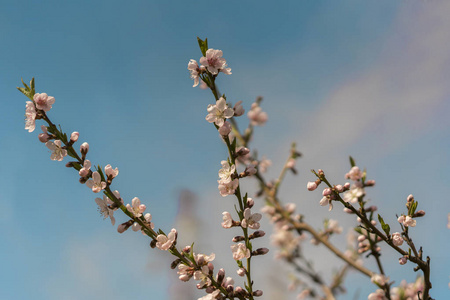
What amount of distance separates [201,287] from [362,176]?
171 centimetres

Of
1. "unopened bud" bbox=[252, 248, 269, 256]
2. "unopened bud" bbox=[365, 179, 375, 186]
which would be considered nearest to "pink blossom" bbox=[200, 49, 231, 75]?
"unopened bud" bbox=[252, 248, 269, 256]

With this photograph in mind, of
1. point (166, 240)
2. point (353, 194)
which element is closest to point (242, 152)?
point (166, 240)

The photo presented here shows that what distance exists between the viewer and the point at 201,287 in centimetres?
249

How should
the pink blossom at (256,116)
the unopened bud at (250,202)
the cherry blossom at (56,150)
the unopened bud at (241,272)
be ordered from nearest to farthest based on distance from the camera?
1. the unopened bud at (241,272)
2. the unopened bud at (250,202)
3. the cherry blossom at (56,150)
4. the pink blossom at (256,116)

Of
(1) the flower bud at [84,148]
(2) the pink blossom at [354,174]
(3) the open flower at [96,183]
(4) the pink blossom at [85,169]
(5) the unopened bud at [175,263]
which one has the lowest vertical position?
(5) the unopened bud at [175,263]

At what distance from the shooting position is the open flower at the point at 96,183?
259 centimetres

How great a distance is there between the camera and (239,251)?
8.26 ft

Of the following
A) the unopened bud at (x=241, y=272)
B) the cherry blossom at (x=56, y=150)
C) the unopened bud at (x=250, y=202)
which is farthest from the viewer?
the cherry blossom at (x=56, y=150)

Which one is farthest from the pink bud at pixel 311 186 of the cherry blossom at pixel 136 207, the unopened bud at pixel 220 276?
the cherry blossom at pixel 136 207

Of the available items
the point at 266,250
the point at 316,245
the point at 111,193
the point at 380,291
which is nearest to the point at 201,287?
the point at 266,250

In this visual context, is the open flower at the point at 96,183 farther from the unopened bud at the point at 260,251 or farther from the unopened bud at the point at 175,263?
the unopened bud at the point at 260,251

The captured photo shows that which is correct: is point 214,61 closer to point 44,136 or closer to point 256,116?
point 44,136

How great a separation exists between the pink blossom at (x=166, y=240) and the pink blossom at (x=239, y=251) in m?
0.43

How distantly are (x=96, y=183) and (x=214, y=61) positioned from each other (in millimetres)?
1261
